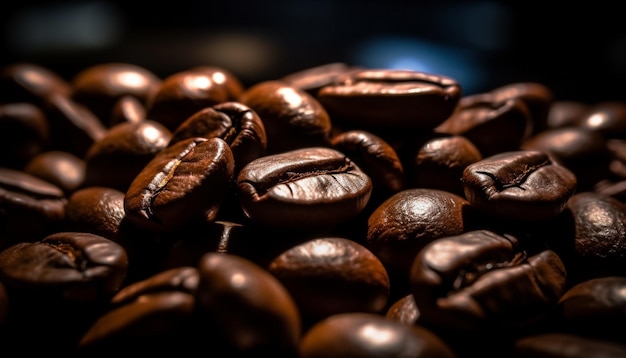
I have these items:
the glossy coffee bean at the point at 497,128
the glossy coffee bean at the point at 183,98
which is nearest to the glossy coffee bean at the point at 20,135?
the glossy coffee bean at the point at 183,98

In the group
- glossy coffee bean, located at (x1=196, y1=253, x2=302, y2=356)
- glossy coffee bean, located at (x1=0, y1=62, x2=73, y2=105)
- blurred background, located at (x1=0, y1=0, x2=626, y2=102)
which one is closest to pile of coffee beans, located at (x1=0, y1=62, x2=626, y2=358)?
glossy coffee bean, located at (x1=196, y1=253, x2=302, y2=356)

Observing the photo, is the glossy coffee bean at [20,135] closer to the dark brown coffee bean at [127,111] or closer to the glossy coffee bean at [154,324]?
the dark brown coffee bean at [127,111]

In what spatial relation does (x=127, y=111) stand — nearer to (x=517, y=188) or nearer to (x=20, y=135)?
(x=20, y=135)

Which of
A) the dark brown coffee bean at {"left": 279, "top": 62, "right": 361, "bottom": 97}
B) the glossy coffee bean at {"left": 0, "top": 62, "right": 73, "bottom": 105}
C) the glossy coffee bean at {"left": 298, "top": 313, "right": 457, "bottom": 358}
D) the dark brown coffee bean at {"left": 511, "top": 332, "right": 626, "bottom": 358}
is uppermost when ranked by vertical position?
the dark brown coffee bean at {"left": 279, "top": 62, "right": 361, "bottom": 97}

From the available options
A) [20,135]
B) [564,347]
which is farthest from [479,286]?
[20,135]

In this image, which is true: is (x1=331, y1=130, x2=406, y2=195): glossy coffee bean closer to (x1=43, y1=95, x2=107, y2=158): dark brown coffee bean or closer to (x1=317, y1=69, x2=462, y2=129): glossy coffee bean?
(x1=317, y1=69, x2=462, y2=129): glossy coffee bean
